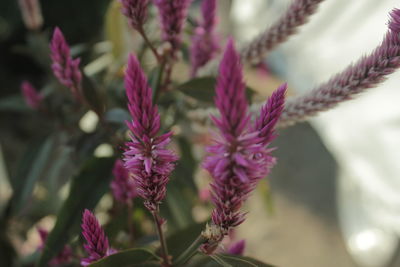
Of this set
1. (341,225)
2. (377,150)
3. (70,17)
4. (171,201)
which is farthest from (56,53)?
(341,225)

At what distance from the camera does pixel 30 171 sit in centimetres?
69

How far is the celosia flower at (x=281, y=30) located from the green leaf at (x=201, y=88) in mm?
50

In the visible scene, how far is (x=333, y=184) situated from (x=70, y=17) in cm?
93

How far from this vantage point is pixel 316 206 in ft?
4.45

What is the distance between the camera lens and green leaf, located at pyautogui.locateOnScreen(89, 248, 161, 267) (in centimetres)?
37

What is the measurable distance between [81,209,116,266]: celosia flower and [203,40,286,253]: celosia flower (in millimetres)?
86

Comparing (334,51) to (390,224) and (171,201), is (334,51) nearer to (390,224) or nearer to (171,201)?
(390,224)

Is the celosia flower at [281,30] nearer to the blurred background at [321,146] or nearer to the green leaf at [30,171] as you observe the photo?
the green leaf at [30,171]

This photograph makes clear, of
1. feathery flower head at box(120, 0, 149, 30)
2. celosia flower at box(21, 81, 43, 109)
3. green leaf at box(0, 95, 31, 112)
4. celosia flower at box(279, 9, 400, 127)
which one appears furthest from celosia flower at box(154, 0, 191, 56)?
green leaf at box(0, 95, 31, 112)

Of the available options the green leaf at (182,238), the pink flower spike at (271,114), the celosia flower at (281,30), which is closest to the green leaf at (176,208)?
the green leaf at (182,238)

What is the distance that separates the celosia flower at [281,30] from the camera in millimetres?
415

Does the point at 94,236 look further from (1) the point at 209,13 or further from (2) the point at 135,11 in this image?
(1) the point at 209,13

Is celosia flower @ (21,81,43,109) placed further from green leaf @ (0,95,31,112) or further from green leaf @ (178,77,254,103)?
green leaf @ (178,77,254,103)

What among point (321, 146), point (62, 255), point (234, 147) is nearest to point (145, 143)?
point (234, 147)
